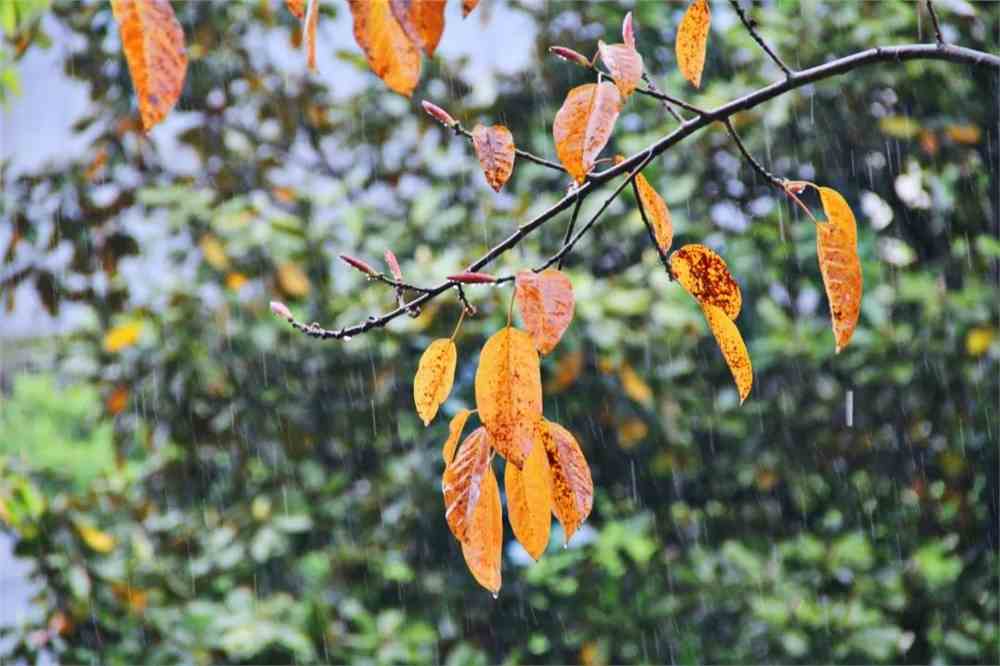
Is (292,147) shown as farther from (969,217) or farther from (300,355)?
(969,217)

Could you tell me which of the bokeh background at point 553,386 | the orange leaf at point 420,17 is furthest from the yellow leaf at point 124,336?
the orange leaf at point 420,17

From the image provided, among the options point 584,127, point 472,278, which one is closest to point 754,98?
point 584,127

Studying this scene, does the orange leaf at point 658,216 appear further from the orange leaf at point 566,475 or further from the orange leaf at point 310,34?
the orange leaf at point 310,34

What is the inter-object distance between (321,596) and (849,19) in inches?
60.5

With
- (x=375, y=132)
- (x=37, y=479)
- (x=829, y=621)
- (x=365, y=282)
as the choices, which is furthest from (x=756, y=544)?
(x=37, y=479)

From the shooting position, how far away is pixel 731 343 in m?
0.81

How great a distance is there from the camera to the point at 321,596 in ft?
6.98

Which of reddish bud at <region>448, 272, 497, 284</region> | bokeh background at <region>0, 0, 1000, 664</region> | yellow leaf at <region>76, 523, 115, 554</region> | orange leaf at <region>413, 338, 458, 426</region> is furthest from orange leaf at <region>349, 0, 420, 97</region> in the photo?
yellow leaf at <region>76, 523, 115, 554</region>

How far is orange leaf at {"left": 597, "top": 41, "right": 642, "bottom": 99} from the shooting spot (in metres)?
0.72

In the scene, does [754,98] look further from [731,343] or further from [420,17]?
[420,17]

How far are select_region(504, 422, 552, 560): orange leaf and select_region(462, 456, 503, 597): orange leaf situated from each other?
0.06ft

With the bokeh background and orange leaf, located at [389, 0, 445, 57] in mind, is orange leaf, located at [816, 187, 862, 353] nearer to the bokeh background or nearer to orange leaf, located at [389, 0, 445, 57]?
orange leaf, located at [389, 0, 445, 57]

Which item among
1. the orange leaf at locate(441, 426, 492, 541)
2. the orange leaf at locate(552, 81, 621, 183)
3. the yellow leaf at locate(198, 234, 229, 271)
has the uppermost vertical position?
the yellow leaf at locate(198, 234, 229, 271)

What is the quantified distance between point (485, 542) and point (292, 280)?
143 cm
